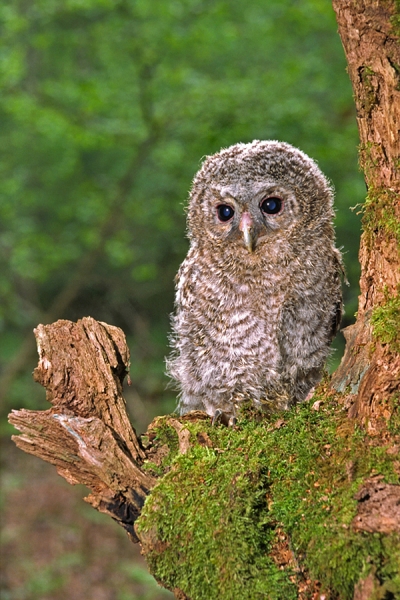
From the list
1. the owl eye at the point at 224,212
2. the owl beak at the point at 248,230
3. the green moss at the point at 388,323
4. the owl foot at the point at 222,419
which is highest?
the owl eye at the point at 224,212

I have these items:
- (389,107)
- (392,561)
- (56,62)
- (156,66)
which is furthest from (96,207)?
(392,561)

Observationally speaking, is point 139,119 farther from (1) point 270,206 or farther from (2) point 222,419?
(2) point 222,419

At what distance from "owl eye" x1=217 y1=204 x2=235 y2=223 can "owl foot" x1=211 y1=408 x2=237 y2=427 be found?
2.92ft

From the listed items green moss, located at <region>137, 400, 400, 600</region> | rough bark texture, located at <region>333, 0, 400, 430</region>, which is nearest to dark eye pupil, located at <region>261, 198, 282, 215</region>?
rough bark texture, located at <region>333, 0, 400, 430</region>

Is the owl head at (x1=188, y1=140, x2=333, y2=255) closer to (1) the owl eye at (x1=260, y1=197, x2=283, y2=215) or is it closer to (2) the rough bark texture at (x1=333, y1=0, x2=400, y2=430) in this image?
(1) the owl eye at (x1=260, y1=197, x2=283, y2=215)

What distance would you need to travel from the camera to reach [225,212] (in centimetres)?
289

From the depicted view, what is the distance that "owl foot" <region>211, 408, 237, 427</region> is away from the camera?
269 centimetres

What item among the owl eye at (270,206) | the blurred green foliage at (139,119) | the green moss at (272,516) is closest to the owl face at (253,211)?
the owl eye at (270,206)

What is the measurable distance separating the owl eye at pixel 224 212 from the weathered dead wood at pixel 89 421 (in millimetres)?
730

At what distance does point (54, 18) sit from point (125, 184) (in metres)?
1.93

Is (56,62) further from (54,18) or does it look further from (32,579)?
(32,579)

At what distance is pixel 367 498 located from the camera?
1.88 m

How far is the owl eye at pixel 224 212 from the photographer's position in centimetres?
287

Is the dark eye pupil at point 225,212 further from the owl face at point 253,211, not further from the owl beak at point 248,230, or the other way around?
the owl beak at point 248,230
